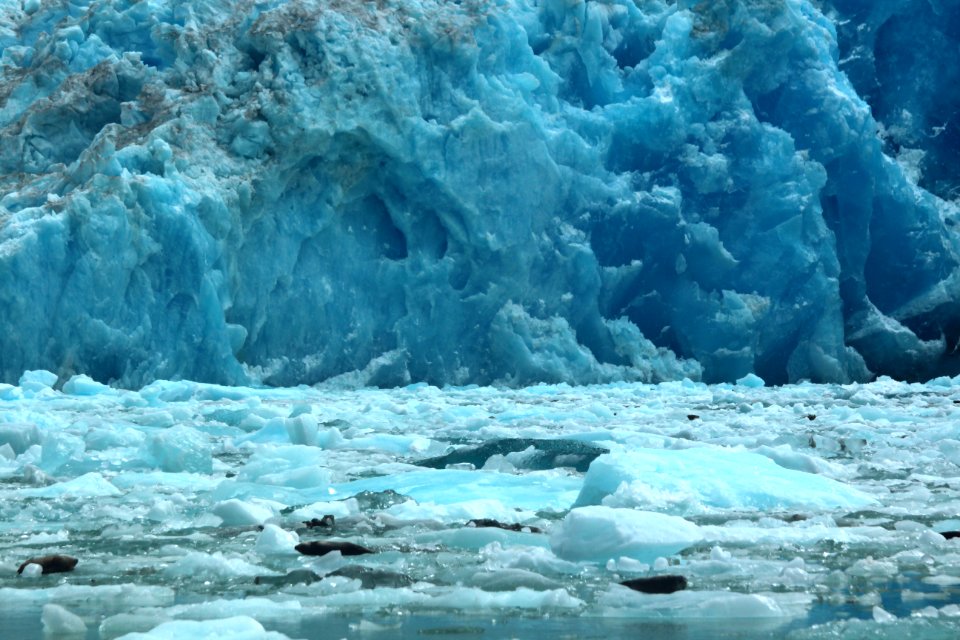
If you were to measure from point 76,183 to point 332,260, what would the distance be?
274cm

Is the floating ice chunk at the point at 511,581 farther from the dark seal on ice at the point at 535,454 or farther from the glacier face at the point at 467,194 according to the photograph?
the glacier face at the point at 467,194

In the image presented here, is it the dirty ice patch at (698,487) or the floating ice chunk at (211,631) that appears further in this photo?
the dirty ice patch at (698,487)

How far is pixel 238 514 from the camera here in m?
2.79

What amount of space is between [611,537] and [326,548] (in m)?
0.58

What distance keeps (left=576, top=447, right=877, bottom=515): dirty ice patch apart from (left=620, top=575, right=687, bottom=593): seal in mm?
870

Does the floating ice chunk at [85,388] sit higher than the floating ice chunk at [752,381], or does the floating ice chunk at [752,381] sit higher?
the floating ice chunk at [752,381]

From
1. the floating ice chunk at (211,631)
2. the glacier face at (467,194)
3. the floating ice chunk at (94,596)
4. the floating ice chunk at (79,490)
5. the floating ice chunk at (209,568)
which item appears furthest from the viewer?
the glacier face at (467,194)

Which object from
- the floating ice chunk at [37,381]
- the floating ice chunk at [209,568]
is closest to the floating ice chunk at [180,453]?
the floating ice chunk at [209,568]

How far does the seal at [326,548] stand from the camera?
2.28 m

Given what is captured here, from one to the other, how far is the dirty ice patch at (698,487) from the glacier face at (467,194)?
8219mm

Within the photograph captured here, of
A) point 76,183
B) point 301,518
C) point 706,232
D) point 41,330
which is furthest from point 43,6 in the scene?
point 301,518

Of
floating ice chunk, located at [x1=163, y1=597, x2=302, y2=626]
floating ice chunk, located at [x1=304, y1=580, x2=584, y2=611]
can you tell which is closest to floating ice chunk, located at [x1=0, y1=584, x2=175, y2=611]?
floating ice chunk, located at [x1=163, y1=597, x2=302, y2=626]

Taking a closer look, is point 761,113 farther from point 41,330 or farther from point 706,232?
point 41,330

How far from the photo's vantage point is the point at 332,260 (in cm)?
1222
